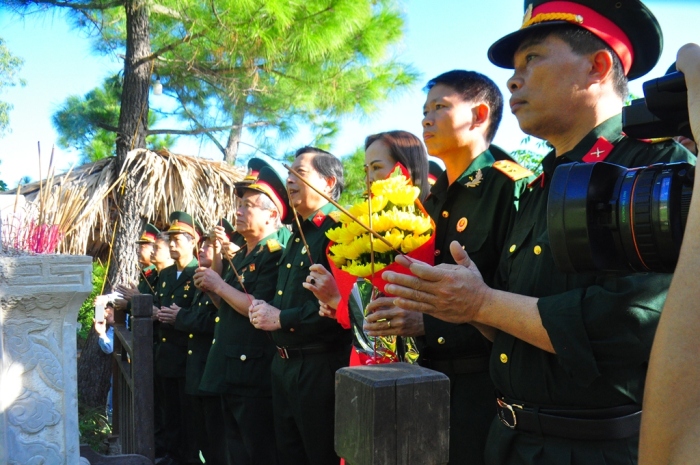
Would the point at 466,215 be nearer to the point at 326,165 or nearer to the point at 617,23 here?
the point at 617,23

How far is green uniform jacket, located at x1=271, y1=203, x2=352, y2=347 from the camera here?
3.29 metres

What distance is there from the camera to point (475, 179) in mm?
2404

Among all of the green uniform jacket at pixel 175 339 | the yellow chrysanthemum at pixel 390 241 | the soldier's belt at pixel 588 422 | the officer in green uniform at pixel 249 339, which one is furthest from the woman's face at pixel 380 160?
the green uniform jacket at pixel 175 339

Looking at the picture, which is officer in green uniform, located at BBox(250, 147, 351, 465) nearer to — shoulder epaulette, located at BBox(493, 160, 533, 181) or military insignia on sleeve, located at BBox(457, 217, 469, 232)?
military insignia on sleeve, located at BBox(457, 217, 469, 232)

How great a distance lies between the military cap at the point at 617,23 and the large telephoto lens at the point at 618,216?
2.59 feet

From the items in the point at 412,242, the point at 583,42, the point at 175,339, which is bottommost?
the point at 175,339

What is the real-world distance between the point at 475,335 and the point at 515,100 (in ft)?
2.54

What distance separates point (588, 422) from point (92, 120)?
11.3m

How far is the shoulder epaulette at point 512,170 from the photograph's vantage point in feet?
7.34

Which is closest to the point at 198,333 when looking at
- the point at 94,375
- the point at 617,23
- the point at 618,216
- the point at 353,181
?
the point at 617,23

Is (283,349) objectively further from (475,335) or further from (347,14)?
(347,14)

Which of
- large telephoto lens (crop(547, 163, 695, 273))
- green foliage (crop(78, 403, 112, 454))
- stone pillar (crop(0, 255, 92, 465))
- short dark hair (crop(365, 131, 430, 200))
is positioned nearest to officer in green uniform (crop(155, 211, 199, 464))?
green foliage (crop(78, 403, 112, 454))

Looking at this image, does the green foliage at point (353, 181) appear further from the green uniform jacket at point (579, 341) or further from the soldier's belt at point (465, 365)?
the green uniform jacket at point (579, 341)

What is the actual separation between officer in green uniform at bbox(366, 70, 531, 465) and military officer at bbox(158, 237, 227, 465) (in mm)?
2618
